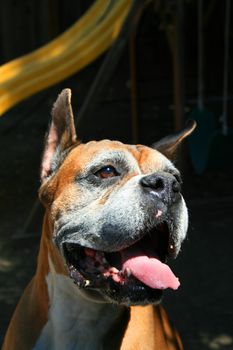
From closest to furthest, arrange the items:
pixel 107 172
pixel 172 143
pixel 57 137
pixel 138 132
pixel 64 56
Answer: pixel 107 172
pixel 57 137
pixel 172 143
pixel 64 56
pixel 138 132

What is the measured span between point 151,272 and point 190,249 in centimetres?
314

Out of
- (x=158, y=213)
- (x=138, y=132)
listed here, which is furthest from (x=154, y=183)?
(x=138, y=132)

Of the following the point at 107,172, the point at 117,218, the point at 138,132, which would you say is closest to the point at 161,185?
the point at 117,218

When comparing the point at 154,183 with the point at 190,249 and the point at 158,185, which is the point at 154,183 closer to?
the point at 158,185

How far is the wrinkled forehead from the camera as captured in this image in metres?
3.35

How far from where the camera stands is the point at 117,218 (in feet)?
9.88

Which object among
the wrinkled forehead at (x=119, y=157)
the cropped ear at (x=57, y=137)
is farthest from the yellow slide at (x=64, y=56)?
the wrinkled forehead at (x=119, y=157)

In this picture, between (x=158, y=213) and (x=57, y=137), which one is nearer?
(x=158, y=213)

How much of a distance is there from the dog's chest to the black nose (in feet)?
2.14

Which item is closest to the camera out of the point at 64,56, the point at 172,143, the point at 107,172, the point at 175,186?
the point at 175,186

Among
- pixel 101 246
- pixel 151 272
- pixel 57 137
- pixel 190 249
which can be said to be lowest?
pixel 190 249

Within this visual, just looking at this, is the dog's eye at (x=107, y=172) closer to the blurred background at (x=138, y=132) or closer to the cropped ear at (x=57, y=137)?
the cropped ear at (x=57, y=137)

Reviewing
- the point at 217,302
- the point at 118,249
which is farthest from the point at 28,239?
the point at 118,249

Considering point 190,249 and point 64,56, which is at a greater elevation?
point 64,56
